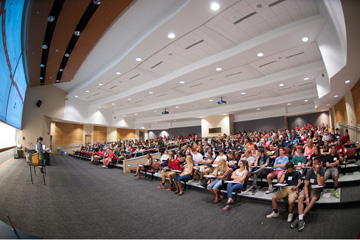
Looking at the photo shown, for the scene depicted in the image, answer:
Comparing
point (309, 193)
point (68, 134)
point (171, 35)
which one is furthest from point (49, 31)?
point (68, 134)

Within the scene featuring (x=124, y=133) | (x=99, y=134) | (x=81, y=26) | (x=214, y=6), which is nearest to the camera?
(x=214, y=6)

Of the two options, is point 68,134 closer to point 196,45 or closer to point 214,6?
point 196,45

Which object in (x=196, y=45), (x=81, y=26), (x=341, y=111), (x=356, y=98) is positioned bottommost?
(x=341, y=111)

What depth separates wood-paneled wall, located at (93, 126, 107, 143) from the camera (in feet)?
57.7

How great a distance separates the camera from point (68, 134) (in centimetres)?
1525

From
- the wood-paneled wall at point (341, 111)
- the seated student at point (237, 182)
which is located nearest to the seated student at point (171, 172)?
the seated student at point (237, 182)

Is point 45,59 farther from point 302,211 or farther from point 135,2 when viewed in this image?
point 302,211

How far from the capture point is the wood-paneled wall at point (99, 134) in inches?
693

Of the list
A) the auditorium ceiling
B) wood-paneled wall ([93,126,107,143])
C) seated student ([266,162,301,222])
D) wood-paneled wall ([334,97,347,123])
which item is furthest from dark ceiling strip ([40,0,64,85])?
wood-paneled wall ([93,126,107,143])

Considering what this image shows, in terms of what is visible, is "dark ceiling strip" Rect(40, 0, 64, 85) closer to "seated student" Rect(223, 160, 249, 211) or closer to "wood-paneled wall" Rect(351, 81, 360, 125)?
"seated student" Rect(223, 160, 249, 211)

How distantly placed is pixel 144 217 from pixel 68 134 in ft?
48.8

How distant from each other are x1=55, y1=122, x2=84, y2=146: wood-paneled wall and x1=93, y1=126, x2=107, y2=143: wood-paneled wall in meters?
1.38

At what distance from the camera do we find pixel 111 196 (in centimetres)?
461

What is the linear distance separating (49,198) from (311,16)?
7809 mm
